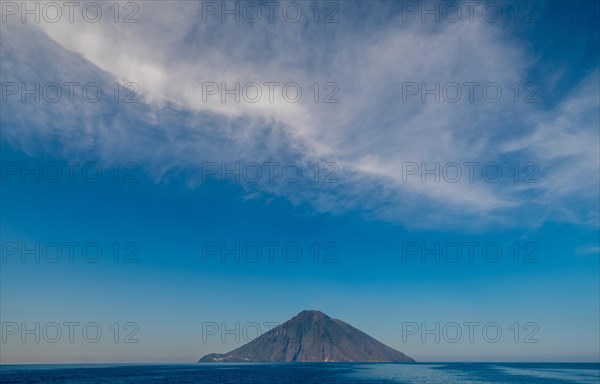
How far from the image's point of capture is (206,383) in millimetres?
140750

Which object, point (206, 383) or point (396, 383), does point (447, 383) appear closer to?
point (396, 383)

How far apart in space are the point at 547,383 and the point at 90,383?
566ft

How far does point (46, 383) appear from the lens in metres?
138

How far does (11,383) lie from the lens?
140 meters

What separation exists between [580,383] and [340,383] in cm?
9040

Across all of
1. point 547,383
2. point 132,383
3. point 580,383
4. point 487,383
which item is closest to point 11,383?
point 132,383

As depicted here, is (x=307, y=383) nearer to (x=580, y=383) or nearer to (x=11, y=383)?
(x=580, y=383)

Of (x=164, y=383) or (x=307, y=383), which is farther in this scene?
(x=307, y=383)

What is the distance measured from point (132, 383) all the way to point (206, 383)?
2681cm

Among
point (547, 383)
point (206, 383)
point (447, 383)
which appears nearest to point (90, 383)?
point (206, 383)

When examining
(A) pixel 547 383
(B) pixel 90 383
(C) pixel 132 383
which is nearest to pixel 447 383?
(A) pixel 547 383

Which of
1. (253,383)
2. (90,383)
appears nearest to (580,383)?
(253,383)

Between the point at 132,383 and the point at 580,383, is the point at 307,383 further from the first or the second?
the point at 580,383

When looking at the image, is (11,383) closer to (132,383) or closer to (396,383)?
(132,383)
